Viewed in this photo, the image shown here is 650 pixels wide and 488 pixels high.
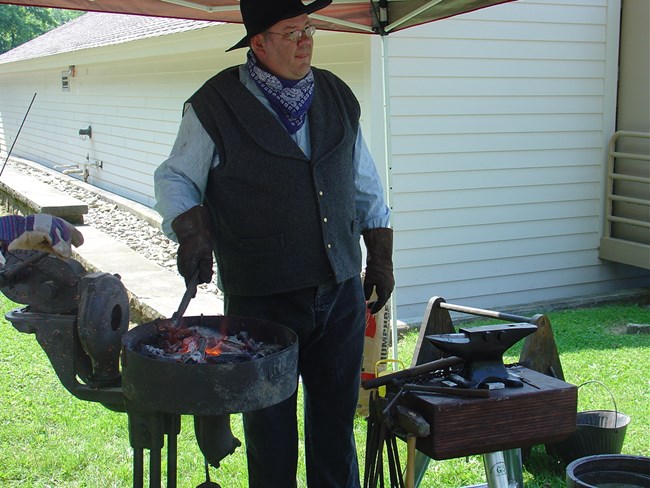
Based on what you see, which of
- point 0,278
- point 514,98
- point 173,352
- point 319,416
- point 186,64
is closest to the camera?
point 173,352

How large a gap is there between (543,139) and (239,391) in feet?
21.0

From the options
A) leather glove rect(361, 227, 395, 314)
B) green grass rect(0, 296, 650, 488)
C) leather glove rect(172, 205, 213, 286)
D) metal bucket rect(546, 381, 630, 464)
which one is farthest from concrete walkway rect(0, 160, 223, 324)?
metal bucket rect(546, 381, 630, 464)

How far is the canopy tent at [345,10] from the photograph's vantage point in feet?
14.0

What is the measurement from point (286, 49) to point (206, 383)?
49.8 inches

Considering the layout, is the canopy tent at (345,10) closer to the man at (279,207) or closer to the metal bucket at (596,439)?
the man at (279,207)

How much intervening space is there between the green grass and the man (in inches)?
43.8

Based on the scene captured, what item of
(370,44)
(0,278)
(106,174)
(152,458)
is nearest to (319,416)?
(152,458)

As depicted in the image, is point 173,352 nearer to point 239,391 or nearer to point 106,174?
point 239,391

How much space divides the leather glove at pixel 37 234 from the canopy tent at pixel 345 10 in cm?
157

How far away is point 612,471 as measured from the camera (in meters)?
3.16

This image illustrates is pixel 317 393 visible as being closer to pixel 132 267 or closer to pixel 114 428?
pixel 114 428

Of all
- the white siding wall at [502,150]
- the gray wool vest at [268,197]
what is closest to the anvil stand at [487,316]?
the gray wool vest at [268,197]

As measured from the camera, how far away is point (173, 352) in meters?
2.67

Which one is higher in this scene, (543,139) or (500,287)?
(543,139)
